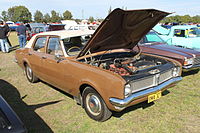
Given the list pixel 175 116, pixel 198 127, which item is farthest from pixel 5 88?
pixel 198 127

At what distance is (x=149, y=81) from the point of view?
3127 mm

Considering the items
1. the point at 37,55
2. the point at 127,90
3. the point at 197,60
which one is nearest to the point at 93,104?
the point at 127,90

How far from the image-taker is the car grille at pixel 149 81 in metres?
2.93

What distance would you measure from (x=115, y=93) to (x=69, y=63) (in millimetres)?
1252

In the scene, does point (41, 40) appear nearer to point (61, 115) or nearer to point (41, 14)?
point (61, 115)

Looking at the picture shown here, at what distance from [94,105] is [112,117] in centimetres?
47

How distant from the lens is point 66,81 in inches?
144

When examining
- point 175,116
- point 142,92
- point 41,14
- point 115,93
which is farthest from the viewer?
point 41,14

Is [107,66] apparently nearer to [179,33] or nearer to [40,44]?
[40,44]

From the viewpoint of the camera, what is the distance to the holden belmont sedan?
2.88m

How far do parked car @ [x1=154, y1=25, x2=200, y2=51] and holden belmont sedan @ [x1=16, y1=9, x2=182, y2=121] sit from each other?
13.5ft

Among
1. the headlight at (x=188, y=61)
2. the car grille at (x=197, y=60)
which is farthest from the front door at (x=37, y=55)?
the car grille at (x=197, y=60)

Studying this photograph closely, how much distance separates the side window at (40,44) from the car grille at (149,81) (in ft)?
8.46

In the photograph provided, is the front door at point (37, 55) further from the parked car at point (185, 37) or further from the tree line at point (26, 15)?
the tree line at point (26, 15)
